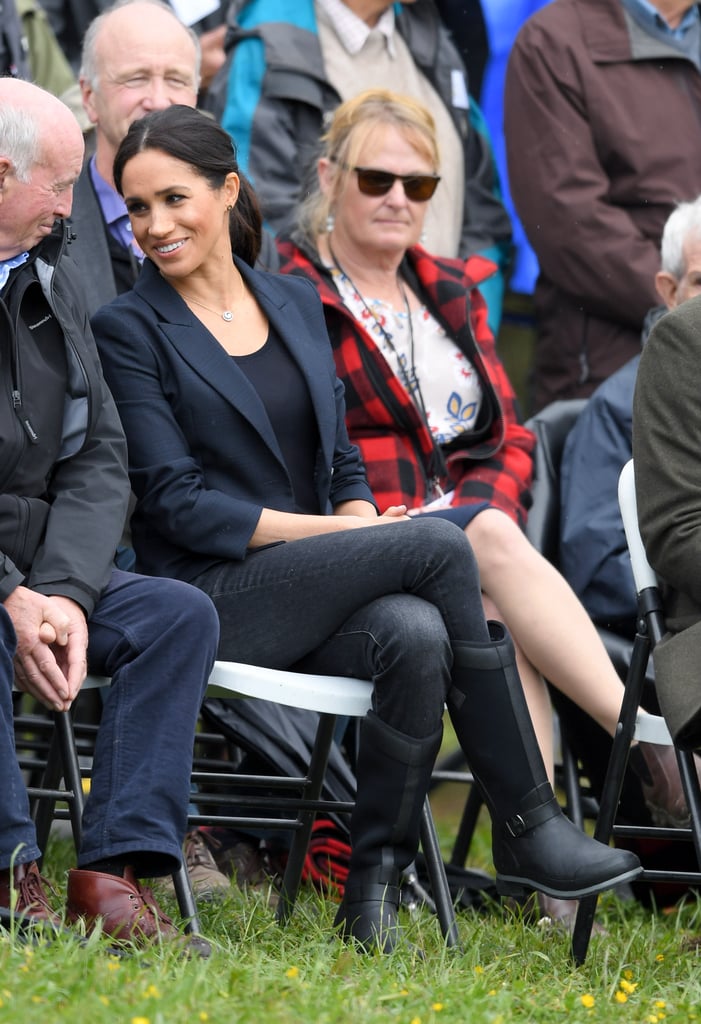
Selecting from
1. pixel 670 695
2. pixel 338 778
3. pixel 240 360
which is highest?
pixel 240 360

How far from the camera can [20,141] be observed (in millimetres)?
3699

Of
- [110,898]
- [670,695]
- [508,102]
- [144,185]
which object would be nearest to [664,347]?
[670,695]

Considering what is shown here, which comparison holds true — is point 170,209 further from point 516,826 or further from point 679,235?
point 516,826

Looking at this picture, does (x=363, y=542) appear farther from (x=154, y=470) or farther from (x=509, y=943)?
(x=509, y=943)

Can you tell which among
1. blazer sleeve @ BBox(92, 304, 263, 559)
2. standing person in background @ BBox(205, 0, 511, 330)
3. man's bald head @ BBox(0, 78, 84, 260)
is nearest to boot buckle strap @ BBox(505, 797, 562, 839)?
blazer sleeve @ BBox(92, 304, 263, 559)

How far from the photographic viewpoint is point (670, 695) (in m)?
3.51

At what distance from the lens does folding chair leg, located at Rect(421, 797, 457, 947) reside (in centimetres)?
372

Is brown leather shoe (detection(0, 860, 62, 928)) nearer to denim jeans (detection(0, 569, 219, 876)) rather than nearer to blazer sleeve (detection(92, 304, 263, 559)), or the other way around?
denim jeans (detection(0, 569, 219, 876))

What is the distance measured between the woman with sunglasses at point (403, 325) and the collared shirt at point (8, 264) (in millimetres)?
1271

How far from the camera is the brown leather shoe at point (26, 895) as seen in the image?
3139mm

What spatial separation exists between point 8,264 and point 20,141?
270 millimetres

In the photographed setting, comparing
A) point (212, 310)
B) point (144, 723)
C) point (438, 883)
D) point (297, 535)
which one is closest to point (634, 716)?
point (438, 883)

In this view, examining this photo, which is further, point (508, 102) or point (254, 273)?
point (508, 102)

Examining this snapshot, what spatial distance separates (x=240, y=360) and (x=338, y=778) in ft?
3.91
